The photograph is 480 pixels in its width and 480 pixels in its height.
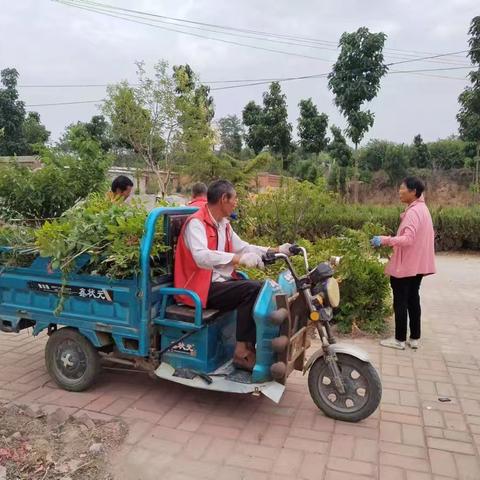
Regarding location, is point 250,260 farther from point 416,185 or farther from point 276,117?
point 276,117

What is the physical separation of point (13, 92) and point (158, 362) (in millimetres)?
26815

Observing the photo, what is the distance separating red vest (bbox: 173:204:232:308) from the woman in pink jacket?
1.81 m

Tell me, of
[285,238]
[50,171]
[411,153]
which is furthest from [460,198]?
[50,171]

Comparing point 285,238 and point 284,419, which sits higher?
point 285,238

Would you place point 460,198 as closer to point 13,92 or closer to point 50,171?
point 50,171

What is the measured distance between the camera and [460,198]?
21.6 metres

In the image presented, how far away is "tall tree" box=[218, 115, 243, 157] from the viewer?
1173 inches

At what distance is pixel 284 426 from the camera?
3475mm

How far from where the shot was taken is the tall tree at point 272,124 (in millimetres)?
22891

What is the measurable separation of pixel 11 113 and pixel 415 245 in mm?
26494

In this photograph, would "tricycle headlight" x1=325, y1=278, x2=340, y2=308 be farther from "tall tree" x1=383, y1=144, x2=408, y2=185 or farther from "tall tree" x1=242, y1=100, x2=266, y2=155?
"tall tree" x1=383, y1=144, x2=408, y2=185

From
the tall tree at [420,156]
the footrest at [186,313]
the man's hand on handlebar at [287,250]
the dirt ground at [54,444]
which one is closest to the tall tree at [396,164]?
the tall tree at [420,156]

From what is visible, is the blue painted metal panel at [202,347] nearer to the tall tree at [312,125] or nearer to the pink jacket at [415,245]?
the pink jacket at [415,245]

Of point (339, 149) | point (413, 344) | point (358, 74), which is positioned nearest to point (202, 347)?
point (413, 344)
